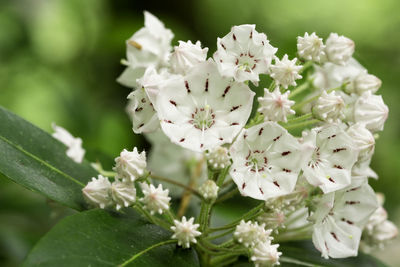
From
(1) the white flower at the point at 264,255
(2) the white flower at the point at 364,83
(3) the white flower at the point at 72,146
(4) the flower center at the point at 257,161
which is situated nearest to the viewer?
(1) the white flower at the point at 264,255

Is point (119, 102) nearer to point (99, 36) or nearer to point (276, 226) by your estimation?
point (99, 36)

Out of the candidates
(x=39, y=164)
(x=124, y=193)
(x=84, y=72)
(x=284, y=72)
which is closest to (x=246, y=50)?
(x=284, y=72)

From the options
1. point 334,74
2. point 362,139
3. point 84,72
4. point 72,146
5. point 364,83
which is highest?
point 84,72

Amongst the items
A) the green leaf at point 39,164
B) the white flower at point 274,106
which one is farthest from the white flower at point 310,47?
the green leaf at point 39,164

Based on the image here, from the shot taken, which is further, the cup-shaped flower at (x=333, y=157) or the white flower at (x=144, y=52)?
the white flower at (x=144, y=52)

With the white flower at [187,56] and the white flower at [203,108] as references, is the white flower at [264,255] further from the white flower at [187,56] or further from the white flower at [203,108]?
the white flower at [187,56]

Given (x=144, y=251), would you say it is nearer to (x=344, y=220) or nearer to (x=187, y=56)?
(x=187, y=56)

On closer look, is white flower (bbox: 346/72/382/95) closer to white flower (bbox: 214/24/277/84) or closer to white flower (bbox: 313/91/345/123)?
white flower (bbox: 313/91/345/123)
